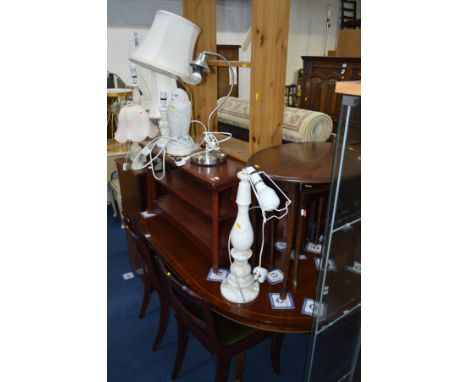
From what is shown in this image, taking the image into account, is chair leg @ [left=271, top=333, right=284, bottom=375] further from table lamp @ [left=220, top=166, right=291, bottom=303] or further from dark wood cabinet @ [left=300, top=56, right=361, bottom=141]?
dark wood cabinet @ [left=300, top=56, right=361, bottom=141]

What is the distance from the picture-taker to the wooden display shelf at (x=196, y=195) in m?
1.36

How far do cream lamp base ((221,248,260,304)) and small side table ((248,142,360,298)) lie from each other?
127 millimetres

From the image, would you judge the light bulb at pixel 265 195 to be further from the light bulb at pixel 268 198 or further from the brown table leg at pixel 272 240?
the brown table leg at pixel 272 240

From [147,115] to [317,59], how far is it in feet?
10.9

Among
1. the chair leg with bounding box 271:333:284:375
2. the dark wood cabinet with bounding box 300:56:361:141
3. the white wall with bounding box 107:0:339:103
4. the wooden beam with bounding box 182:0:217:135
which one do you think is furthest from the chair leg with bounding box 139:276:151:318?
the dark wood cabinet with bounding box 300:56:361:141

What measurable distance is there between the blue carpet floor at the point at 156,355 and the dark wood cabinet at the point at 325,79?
3.01m

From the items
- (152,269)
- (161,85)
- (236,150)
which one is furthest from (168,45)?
(152,269)

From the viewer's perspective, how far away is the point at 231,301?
1241 mm

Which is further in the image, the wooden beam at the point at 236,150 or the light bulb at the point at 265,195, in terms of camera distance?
the wooden beam at the point at 236,150

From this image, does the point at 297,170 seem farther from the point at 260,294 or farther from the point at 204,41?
the point at 204,41

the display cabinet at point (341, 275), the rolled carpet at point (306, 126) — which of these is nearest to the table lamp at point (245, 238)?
the display cabinet at point (341, 275)

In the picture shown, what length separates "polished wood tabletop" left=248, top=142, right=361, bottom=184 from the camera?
3.22 feet

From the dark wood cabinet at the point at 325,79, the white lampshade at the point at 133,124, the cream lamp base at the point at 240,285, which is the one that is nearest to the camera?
the cream lamp base at the point at 240,285
